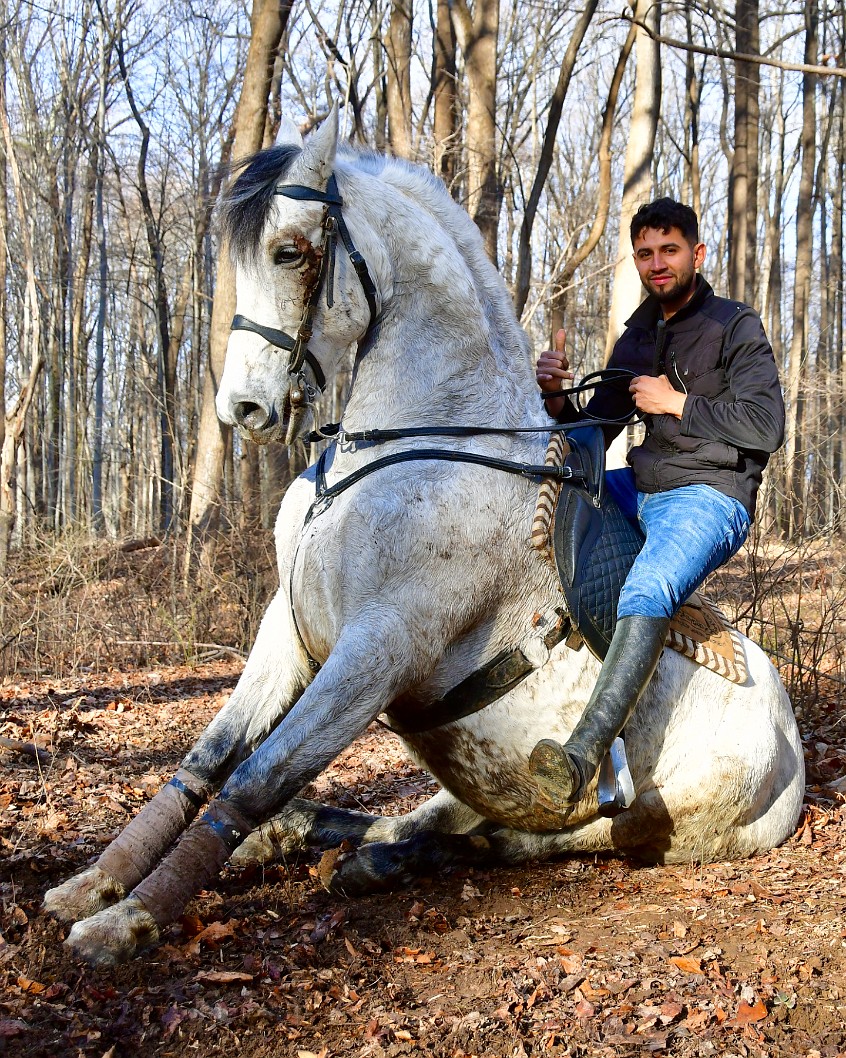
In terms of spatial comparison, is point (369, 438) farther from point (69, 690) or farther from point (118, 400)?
point (118, 400)

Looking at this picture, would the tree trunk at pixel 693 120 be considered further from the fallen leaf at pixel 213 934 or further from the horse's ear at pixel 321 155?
the fallen leaf at pixel 213 934

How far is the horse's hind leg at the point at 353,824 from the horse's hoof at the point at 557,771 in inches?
44.6

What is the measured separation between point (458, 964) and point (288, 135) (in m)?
3.04

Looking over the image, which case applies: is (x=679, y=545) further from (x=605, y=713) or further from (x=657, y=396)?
(x=605, y=713)

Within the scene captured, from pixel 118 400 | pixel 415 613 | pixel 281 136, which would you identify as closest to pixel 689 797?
pixel 415 613

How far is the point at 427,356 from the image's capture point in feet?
11.6

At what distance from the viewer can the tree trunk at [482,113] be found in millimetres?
10461

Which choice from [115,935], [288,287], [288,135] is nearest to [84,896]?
[115,935]

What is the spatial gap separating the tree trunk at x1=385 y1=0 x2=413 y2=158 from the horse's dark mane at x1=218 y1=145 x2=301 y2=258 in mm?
7921

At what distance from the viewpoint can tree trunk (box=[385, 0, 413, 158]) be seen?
459 inches

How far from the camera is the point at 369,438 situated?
11.3 ft

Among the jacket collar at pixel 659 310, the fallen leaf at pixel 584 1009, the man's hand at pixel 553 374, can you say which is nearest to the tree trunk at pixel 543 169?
the man's hand at pixel 553 374

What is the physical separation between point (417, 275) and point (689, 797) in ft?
7.11

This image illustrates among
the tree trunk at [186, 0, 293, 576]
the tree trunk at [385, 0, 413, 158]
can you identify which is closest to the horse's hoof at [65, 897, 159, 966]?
the tree trunk at [186, 0, 293, 576]
